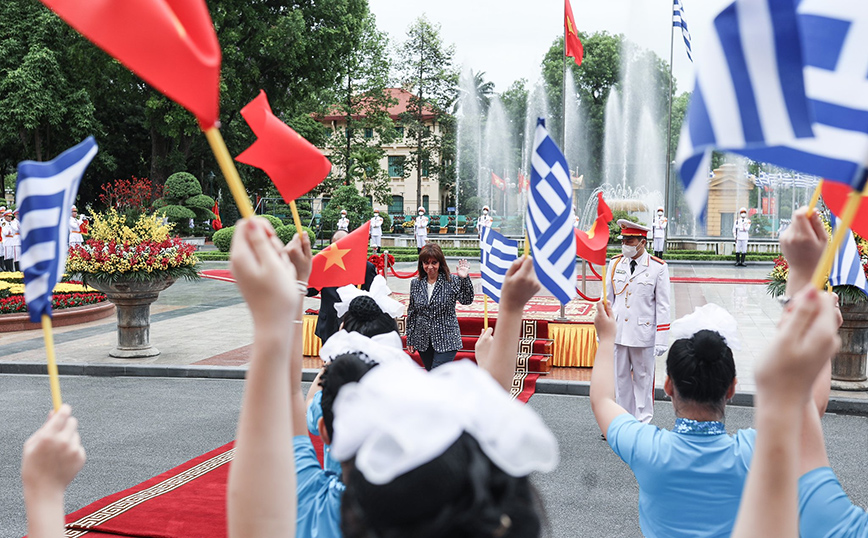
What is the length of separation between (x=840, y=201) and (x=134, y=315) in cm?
988

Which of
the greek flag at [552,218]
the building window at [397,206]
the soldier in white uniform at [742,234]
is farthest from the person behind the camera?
the building window at [397,206]

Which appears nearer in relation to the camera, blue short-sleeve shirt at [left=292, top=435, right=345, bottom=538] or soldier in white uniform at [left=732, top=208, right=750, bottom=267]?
blue short-sleeve shirt at [left=292, top=435, right=345, bottom=538]

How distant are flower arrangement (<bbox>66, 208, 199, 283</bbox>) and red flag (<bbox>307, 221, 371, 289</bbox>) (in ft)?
21.3

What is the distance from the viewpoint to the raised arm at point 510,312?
7.16ft

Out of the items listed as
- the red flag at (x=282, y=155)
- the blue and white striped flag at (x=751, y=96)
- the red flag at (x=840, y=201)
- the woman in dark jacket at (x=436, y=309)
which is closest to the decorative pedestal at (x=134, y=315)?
the woman in dark jacket at (x=436, y=309)

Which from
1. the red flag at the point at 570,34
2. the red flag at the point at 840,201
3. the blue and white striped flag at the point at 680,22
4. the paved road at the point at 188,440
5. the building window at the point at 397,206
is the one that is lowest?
the paved road at the point at 188,440

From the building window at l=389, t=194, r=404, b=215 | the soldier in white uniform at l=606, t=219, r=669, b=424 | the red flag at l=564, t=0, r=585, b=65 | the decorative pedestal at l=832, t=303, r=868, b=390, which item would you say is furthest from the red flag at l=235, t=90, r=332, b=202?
the building window at l=389, t=194, r=404, b=215

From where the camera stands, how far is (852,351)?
838 centimetres

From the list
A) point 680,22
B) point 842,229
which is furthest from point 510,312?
point 680,22

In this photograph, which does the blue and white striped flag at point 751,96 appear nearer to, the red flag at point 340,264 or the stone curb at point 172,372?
the red flag at point 340,264

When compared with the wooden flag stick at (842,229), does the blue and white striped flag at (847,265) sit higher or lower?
lower

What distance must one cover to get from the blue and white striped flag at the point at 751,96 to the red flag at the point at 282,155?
177cm

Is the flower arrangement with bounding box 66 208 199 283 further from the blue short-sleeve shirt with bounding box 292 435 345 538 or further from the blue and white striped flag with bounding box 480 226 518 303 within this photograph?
the blue short-sleeve shirt with bounding box 292 435 345 538

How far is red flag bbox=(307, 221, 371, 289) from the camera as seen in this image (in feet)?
14.2
